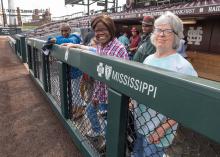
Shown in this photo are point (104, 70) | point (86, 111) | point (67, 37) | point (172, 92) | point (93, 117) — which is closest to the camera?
point (172, 92)

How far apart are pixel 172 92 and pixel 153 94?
0.43ft

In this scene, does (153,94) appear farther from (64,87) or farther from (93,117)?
(64,87)

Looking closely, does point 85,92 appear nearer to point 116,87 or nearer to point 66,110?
point 66,110

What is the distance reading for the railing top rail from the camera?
0.77 m

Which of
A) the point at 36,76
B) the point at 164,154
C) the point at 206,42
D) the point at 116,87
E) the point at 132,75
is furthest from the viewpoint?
the point at 206,42

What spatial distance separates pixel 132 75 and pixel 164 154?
703 millimetres

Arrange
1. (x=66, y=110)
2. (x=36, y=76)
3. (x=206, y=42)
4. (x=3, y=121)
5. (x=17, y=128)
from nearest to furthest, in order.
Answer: (x=66, y=110)
(x=17, y=128)
(x=3, y=121)
(x=36, y=76)
(x=206, y=42)

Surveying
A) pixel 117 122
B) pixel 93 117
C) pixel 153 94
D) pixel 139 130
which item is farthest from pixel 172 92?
pixel 93 117

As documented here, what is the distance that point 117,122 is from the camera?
1385mm

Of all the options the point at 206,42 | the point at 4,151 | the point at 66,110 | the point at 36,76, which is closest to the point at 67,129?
the point at 66,110

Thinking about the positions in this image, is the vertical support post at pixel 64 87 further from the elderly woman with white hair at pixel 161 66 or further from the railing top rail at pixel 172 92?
the elderly woman with white hair at pixel 161 66

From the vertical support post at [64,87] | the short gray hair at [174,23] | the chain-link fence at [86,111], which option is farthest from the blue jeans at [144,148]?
the vertical support post at [64,87]

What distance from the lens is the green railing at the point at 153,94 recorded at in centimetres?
78

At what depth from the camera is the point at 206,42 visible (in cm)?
816
